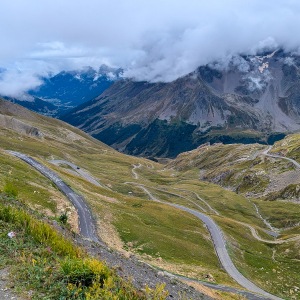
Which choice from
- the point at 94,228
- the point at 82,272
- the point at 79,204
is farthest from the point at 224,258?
the point at 82,272

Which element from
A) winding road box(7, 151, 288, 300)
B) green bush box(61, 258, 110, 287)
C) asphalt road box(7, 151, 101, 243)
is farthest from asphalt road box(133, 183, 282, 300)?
green bush box(61, 258, 110, 287)

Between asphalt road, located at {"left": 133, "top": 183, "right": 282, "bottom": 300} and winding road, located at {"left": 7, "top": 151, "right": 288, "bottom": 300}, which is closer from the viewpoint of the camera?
winding road, located at {"left": 7, "top": 151, "right": 288, "bottom": 300}

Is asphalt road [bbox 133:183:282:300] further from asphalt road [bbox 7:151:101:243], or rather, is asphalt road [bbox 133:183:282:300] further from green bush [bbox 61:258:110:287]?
green bush [bbox 61:258:110:287]

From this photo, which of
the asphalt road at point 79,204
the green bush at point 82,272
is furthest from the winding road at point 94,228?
the green bush at point 82,272

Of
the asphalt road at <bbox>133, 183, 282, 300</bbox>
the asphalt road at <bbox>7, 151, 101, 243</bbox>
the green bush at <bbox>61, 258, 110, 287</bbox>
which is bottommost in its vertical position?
the asphalt road at <bbox>133, 183, 282, 300</bbox>

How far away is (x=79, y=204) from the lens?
8069cm

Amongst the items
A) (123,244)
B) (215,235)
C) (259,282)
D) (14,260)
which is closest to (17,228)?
(14,260)

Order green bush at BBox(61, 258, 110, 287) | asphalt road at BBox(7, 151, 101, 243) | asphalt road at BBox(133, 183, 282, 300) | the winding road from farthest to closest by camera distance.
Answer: asphalt road at BBox(133, 183, 282, 300)
the winding road
asphalt road at BBox(7, 151, 101, 243)
green bush at BBox(61, 258, 110, 287)

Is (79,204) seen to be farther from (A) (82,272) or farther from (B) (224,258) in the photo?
(A) (82,272)

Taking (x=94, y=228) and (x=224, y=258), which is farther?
(x=224, y=258)

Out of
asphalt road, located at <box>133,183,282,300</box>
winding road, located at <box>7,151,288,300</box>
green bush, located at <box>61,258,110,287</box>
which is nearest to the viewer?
green bush, located at <box>61,258,110,287</box>

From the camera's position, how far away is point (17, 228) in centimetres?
2208

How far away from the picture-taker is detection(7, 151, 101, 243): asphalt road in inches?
2476

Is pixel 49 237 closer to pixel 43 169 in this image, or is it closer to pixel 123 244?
pixel 123 244
